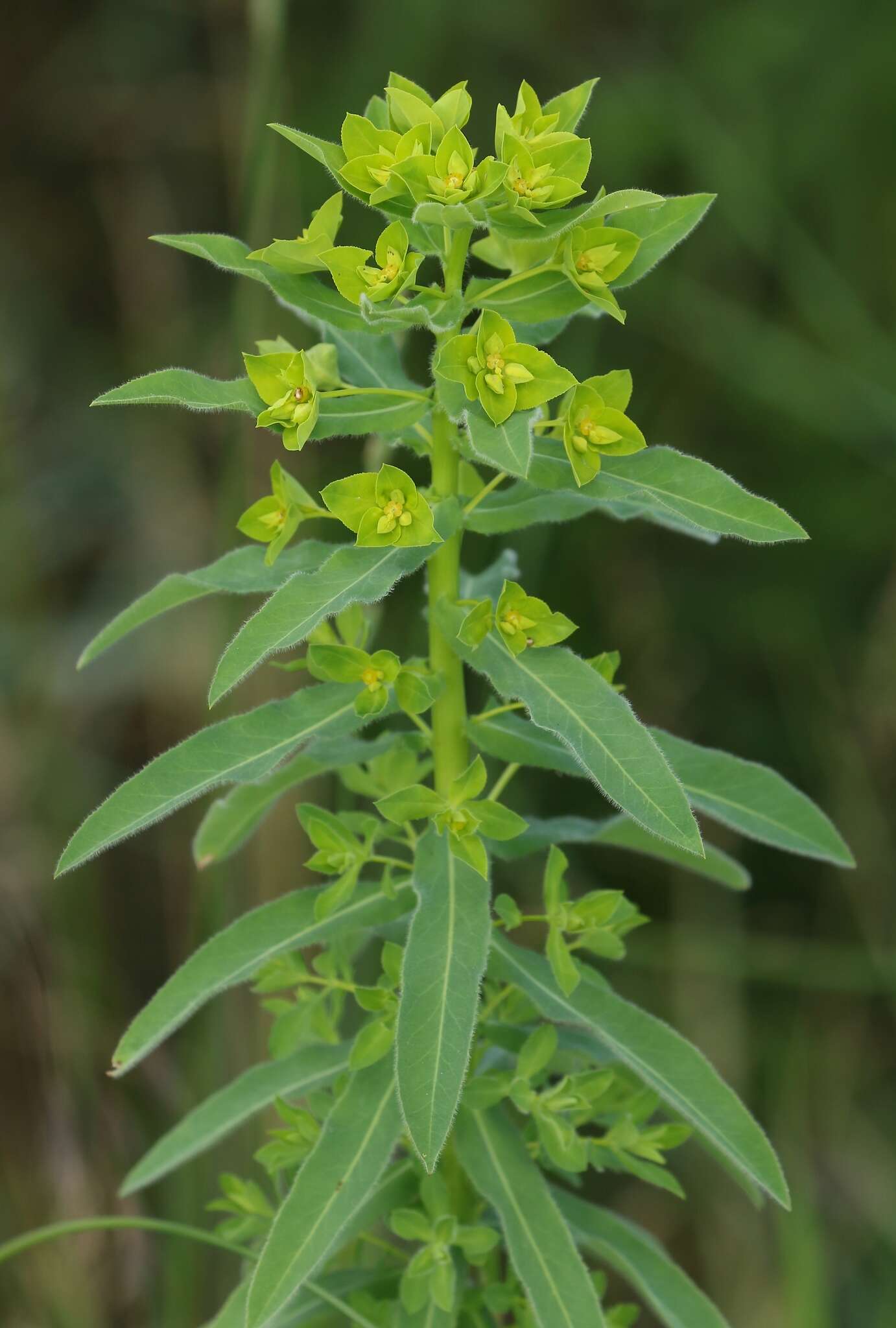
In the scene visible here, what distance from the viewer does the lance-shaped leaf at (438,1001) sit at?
1074mm

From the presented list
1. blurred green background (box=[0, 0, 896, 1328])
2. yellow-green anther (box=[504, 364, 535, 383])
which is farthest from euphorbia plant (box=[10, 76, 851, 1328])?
blurred green background (box=[0, 0, 896, 1328])

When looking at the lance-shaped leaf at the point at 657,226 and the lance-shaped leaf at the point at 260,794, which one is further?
the lance-shaped leaf at the point at 260,794

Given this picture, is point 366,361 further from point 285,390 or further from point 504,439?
point 504,439

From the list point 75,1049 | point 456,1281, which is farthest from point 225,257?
point 75,1049

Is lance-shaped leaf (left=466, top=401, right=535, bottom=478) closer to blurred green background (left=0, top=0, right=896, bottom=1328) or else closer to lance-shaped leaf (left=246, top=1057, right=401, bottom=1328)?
lance-shaped leaf (left=246, top=1057, right=401, bottom=1328)

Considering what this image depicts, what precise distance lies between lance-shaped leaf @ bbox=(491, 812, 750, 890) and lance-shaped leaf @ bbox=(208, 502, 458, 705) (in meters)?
0.32

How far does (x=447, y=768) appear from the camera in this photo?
130cm

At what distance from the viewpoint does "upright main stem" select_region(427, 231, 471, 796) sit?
127 cm

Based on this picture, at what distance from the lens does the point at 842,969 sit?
3135 mm

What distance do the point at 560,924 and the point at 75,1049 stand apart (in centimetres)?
165

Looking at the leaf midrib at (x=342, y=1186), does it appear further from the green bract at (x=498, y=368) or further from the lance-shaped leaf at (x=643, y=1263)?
the green bract at (x=498, y=368)

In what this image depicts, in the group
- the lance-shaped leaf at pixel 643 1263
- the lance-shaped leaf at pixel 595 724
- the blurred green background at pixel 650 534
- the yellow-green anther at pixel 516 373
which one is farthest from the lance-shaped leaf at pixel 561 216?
the blurred green background at pixel 650 534

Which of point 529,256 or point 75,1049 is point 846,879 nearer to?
point 75,1049

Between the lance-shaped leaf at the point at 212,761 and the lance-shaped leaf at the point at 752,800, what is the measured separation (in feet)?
1.15
